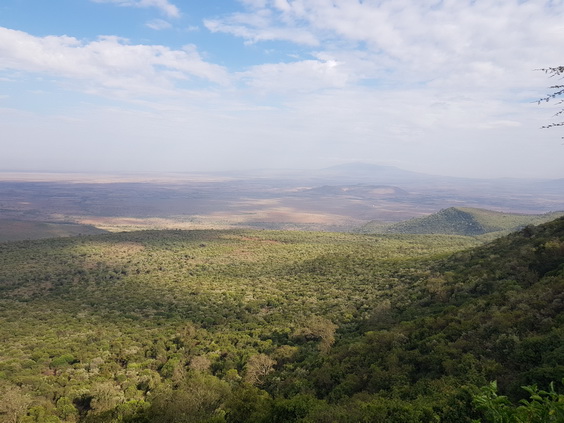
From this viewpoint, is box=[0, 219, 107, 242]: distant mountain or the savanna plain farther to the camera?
box=[0, 219, 107, 242]: distant mountain

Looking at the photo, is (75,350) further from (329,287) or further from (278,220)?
(278,220)

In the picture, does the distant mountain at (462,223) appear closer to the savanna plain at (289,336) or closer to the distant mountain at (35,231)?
the savanna plain at (289,336)

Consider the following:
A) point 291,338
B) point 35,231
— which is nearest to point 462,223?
point 291,338

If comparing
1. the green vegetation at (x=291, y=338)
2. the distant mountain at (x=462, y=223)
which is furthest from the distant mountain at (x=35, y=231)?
the distant mountain at (x=462, y=223)

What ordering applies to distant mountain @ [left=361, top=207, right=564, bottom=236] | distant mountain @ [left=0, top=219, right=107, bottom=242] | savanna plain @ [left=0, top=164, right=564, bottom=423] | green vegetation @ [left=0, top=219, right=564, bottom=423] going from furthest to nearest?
distant mountain @ [left=0, top=219, right=107, bottom=242]
distant mountain @ [left=361, top=207, right=564, bottom=236]
green vegetation @ [left=0, top=219, right=564, bottom=423]
savanna plain @ [left=0, top=164, right=564, bottom=423]

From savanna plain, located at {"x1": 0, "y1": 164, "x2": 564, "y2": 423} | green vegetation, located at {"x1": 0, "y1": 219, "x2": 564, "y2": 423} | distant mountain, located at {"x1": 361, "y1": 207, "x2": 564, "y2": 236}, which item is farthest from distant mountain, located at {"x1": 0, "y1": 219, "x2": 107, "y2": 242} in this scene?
distant mountain, located at {"x1": 361, "y1": 207, "x2": 564, "y2": 236}

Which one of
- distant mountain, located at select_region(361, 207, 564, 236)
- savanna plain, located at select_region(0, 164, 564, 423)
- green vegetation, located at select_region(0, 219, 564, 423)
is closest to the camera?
savanna plain, located at select_region(0, 164, 564, 423)

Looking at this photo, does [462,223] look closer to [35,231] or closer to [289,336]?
[289,336]

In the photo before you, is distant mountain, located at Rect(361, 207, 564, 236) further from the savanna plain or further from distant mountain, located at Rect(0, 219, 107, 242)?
distant mountain, located at Rect(0, 219, 107, 242)
